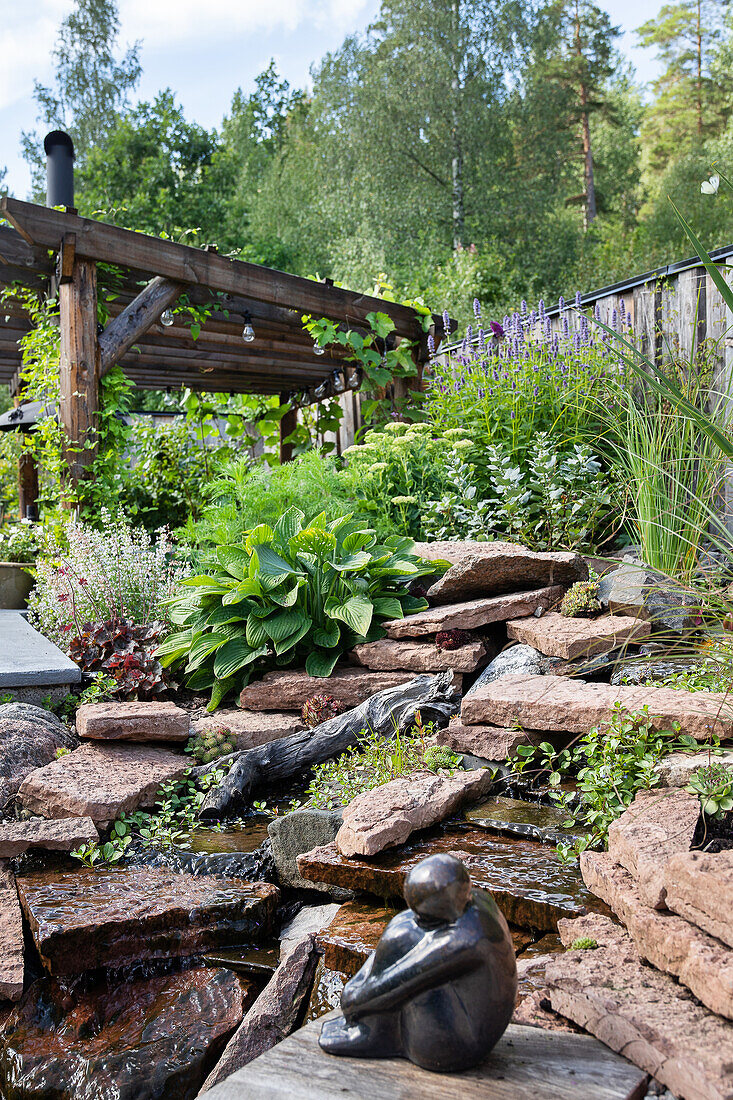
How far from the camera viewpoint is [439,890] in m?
1.17

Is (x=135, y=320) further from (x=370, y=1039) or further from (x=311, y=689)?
(x=370, y=1039)

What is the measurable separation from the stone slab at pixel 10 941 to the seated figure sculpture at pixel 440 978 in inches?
49.2

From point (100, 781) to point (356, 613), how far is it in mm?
1401

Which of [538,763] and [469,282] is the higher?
[469,282]

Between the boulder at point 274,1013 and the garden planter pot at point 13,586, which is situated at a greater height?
the garden planter pot at point 13,586

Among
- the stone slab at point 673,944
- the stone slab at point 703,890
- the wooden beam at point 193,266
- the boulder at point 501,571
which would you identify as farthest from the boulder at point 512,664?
the wooden beam at point 193,266

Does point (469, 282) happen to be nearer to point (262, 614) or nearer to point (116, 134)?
point (116, 134)

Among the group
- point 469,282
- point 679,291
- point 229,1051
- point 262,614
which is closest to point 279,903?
point 229,1051

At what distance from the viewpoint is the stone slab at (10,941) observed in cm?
203

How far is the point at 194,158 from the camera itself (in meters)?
22.3

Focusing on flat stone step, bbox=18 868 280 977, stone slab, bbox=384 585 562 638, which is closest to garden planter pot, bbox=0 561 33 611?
stone slab, bbox=384 585 562 638

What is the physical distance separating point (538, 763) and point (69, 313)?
460cm

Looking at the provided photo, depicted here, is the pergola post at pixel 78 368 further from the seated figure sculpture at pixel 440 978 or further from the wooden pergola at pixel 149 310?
the seated figure sculpture at pixel 440 978

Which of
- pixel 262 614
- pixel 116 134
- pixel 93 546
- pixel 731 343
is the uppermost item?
pixel 116 134
